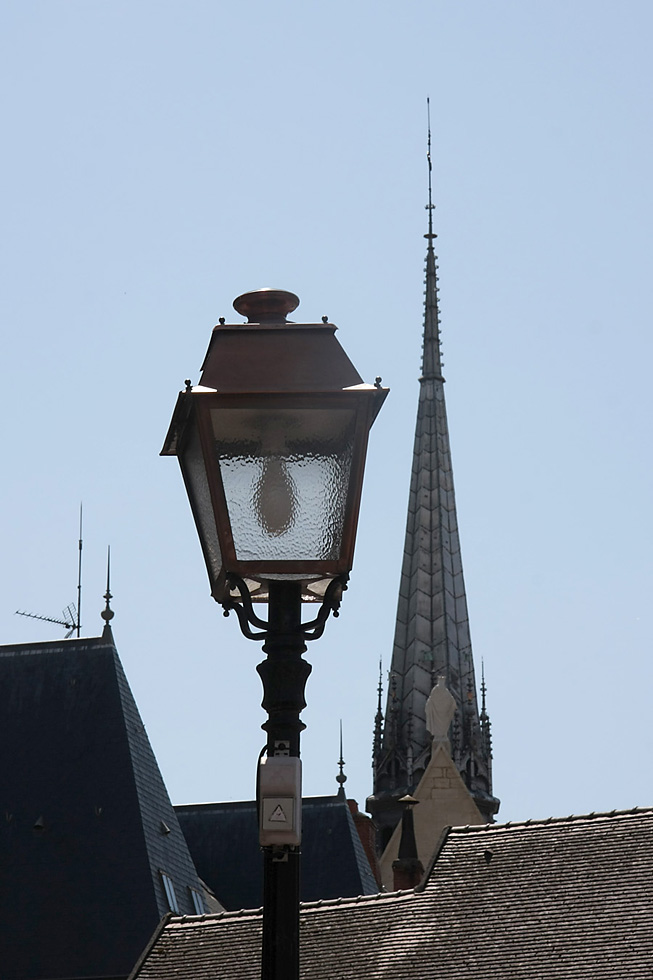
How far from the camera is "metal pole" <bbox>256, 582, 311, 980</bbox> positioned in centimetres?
582

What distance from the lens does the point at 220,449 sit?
6098mm

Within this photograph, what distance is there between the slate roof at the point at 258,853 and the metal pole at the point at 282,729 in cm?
4426

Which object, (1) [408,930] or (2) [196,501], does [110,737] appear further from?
(2) [196,501]

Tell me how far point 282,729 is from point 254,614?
0.39m

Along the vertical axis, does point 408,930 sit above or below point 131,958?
above

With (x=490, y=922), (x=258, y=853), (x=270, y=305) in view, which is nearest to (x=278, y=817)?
(x=270, y=305)

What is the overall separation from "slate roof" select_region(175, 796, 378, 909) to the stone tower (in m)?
15.5

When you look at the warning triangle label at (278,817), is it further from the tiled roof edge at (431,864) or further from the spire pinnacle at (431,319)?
the spire pinnacle at (431,319)

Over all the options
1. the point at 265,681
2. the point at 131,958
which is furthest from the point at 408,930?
the point at 265,681

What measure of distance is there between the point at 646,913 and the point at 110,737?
53.0ft

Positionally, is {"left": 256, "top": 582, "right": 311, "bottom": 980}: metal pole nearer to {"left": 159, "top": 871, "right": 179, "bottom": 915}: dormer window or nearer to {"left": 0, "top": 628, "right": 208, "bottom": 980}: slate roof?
{"left": 0, "top": 628, "right": 208, "bottom": 980}: slate roof

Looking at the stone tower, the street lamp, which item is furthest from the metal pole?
the stone tower

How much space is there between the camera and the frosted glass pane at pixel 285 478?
238 inches

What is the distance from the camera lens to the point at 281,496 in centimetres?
602
